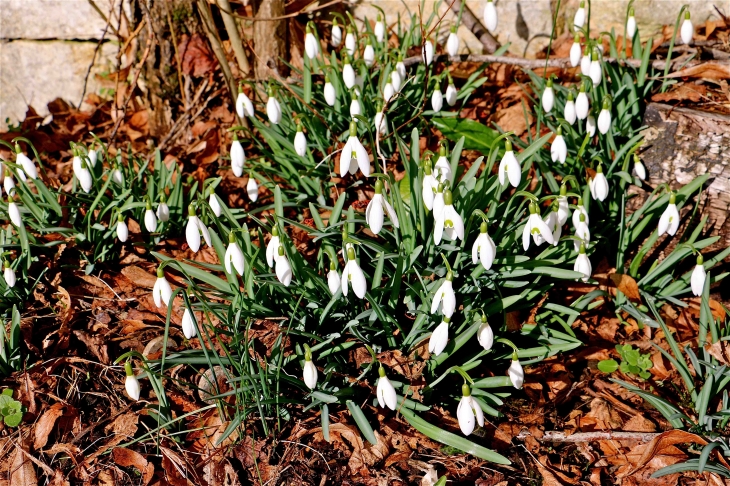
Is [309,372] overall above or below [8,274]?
below

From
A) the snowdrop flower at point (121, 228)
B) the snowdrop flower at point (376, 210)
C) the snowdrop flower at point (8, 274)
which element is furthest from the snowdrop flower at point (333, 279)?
the snowdrop flower at point (8, 274)

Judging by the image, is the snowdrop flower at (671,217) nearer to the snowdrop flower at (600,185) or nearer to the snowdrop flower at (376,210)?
the snowdrop flower at (600,185)

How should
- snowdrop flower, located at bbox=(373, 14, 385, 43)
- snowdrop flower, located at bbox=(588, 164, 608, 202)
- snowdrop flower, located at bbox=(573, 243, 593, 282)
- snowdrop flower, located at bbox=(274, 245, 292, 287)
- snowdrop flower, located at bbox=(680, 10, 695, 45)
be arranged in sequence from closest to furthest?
snowdrop flower, located at bbox=(274, 245, 292, 287)
snowdrop flower, located at bbox=(573, 243, 593, 282)
snowdrop flower, located at bbox=(588, 164, 608, 202)
snowdrop flower, located at bbox=(680, 10, 695, 45)
snowdrop flower, located at bbox=(373, 14, 385, 43)

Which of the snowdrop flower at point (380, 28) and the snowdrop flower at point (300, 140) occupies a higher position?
the snowdrop flower at point (380, 28)

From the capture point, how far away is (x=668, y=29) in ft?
12.7

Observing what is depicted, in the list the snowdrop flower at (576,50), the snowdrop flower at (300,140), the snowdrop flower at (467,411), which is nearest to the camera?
the snowdrop flower at (467,411)

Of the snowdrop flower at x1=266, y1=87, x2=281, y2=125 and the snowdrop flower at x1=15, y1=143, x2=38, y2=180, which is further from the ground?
the snowdrop flower at x1=266, y1=87, x2=281, y2=125

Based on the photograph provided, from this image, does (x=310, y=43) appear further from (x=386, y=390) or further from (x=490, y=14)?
(x=386, y=390)

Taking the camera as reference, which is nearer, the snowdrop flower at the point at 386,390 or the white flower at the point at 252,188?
the snowdrop flower at the point at 386,390

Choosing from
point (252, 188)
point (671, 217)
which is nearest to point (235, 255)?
point (252, 188)

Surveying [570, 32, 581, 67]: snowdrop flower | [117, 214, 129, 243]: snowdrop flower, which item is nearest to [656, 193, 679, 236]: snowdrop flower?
[570, 32, 581, 67]: snowdrop flower

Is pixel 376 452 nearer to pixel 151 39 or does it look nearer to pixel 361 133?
pixel 361 133

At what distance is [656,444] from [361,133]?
1925 mm

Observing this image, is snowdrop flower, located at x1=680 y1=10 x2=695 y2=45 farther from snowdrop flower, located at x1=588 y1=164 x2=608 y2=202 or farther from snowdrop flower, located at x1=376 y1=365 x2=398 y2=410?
snowdrop flower, located at x1=376 y1=365 x2=398 y2=410
